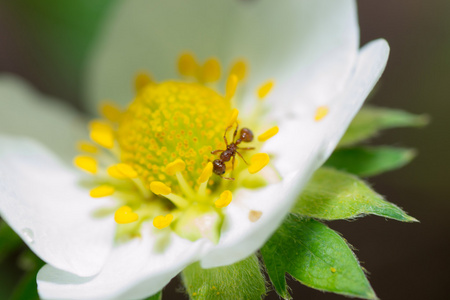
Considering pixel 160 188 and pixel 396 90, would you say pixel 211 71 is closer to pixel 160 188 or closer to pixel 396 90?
pixel 160 188

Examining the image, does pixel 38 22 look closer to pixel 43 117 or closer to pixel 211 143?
pixel 43 117

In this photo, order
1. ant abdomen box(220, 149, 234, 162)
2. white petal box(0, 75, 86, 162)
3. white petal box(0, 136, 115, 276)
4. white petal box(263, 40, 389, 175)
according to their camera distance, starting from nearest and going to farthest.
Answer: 1. white petal box(263, 40, 389, 175)
2. white petal box(0, 136, 115, 276)
3. ant abdomen box(220, 149, 234, 162)
4. white petal box(0, 75, 86, 162)

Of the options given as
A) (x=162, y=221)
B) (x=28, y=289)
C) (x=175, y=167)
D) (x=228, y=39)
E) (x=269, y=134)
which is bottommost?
(x=28, y=289)

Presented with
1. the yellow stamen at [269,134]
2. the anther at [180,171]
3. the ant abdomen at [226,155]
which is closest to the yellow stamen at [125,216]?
the anther at [180,171]

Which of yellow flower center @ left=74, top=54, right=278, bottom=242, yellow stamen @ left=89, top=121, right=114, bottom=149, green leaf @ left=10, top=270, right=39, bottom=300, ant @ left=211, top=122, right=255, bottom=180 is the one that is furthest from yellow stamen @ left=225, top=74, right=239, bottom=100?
green leaf @ left=10, top=270, right=39, bottom=300

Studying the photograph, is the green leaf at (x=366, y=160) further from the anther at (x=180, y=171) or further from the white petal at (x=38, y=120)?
the white petal at (x=38, y=120)

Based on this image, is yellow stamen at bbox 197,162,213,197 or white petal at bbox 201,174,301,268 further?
yellow stamen at bbox 197,162,213,197

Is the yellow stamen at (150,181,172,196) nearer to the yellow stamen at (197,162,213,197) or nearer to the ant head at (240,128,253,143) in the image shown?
the yellow stamen at (197,162,213,197)

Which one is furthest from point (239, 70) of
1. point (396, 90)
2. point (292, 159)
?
point (396, 90)
